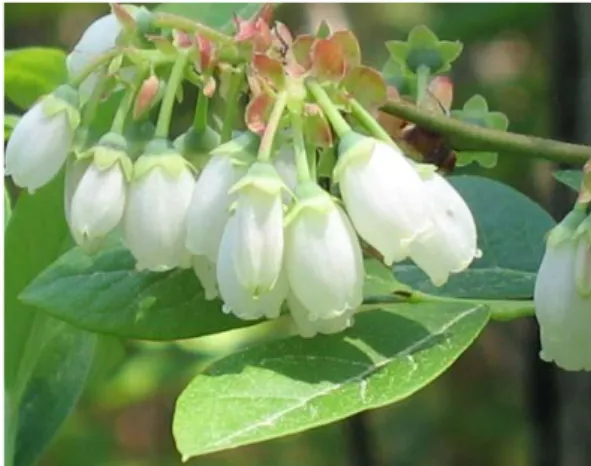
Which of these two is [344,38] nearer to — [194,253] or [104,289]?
[194,253]

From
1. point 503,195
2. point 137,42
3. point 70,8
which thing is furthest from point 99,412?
point 137,42

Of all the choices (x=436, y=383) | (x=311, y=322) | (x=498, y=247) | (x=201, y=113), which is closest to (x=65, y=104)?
(x=201, y=113)

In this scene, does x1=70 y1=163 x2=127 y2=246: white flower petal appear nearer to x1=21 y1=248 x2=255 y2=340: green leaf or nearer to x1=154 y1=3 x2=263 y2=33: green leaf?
x1=21 y1=248 x2=255 y2=340: green leaf

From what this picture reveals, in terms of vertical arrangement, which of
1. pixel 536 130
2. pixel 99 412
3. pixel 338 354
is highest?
pixel 338 354

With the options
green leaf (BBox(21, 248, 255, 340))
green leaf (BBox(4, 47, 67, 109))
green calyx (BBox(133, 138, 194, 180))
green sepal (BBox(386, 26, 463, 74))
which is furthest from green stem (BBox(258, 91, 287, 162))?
green leaf (BBox(4, 47, 67, 109))

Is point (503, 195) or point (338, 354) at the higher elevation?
point (338, 354)

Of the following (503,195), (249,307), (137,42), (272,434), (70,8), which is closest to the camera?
(272,434)

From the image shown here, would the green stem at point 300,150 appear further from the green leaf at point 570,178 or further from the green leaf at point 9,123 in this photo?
the green leaf at point 9,123
